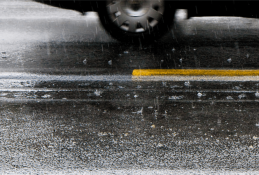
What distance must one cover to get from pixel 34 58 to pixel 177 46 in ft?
7.57

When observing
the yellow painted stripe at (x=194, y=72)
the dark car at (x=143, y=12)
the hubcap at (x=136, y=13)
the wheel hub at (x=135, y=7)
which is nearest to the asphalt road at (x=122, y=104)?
the yellow painted stripe at (x=194, y=72)

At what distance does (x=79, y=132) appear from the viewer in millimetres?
3238

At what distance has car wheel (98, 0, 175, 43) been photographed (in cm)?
590

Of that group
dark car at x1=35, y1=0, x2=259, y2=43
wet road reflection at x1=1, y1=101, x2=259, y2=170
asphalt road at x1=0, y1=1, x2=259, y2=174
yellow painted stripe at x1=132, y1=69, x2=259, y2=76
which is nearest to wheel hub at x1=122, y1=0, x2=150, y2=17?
dark car at x1=35, y1=0, x2=259, y2=43

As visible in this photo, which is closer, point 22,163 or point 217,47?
point 22,163

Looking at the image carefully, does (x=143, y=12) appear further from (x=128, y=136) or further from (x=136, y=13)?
(x=128, y=136)

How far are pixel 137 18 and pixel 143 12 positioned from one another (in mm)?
144

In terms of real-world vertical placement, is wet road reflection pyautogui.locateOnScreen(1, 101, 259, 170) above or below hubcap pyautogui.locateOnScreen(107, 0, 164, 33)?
below

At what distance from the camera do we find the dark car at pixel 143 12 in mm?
5871

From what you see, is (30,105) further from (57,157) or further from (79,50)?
(79,50)

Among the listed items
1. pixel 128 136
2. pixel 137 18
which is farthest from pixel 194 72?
pixel 128 136

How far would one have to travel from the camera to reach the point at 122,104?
3.86 m

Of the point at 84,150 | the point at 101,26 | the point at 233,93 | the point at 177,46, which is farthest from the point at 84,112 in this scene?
the point at 101,26

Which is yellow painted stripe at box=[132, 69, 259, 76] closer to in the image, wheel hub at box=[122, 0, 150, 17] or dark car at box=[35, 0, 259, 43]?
dark car at box=[35, 0, 259, 43]
